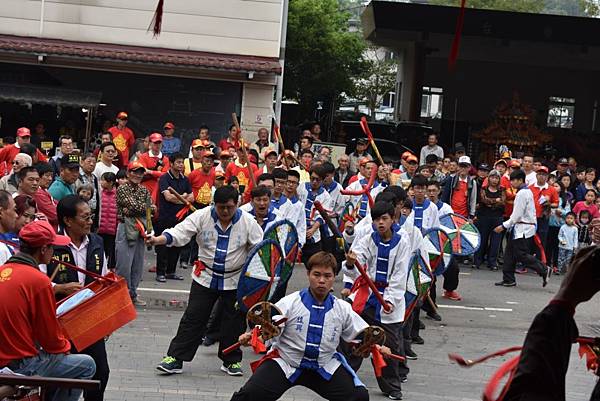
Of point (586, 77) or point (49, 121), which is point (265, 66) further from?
point (586, 77)

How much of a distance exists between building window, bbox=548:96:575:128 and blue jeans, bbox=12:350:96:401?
37634 millimetres

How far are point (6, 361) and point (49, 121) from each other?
48.4ft

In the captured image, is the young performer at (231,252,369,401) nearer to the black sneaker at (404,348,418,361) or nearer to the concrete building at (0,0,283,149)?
the black sneaker at (404,348,418,361)

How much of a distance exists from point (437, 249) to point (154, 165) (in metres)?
4.93

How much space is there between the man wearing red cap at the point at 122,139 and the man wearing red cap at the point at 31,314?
38.6 ft

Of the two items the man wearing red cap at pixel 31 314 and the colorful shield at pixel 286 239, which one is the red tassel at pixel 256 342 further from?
the colorful shield at pixel 286 239

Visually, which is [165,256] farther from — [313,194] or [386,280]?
[386,280]

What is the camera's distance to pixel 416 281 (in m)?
→ 10.8

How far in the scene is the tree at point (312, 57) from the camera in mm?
36969

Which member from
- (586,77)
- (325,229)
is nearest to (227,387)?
(325,229)

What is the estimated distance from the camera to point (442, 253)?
519 inches

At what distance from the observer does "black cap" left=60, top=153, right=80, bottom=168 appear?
13219 millimetres

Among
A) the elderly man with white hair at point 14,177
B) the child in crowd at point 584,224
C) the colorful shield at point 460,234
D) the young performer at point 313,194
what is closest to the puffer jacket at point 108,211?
the elderly man with white hair at point 14,177

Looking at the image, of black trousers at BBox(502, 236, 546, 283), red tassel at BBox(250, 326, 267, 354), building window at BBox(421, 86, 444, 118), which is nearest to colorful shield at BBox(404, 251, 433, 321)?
red tassel at BBox(250, 326, 267, 354)
